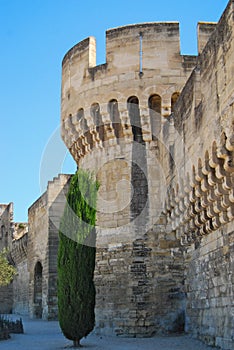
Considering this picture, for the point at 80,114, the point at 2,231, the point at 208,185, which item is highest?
the point at 80,114

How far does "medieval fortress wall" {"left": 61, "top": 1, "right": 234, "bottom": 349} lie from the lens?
340 inches

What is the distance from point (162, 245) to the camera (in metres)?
10.4

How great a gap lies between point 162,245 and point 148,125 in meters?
2.57

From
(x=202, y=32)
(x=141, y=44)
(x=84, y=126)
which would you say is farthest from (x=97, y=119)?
(x=202, y=32)

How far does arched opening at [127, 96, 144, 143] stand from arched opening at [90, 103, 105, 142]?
73cm

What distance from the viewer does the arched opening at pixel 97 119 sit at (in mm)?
11250

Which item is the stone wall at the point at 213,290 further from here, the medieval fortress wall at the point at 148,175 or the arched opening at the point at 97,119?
the arched opening at the point at 97,119

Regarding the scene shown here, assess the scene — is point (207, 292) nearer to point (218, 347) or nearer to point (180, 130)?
point (218, 347)

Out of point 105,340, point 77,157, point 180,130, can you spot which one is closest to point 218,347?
point 105,340

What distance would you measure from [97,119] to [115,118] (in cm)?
50

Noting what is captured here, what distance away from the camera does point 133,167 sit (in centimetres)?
1084

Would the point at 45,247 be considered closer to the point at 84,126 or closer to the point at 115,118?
the point at 84,126

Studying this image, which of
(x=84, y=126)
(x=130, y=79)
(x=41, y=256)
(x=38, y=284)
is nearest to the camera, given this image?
(x=130, y=79)

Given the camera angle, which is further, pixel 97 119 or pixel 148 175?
pixel 97 119
